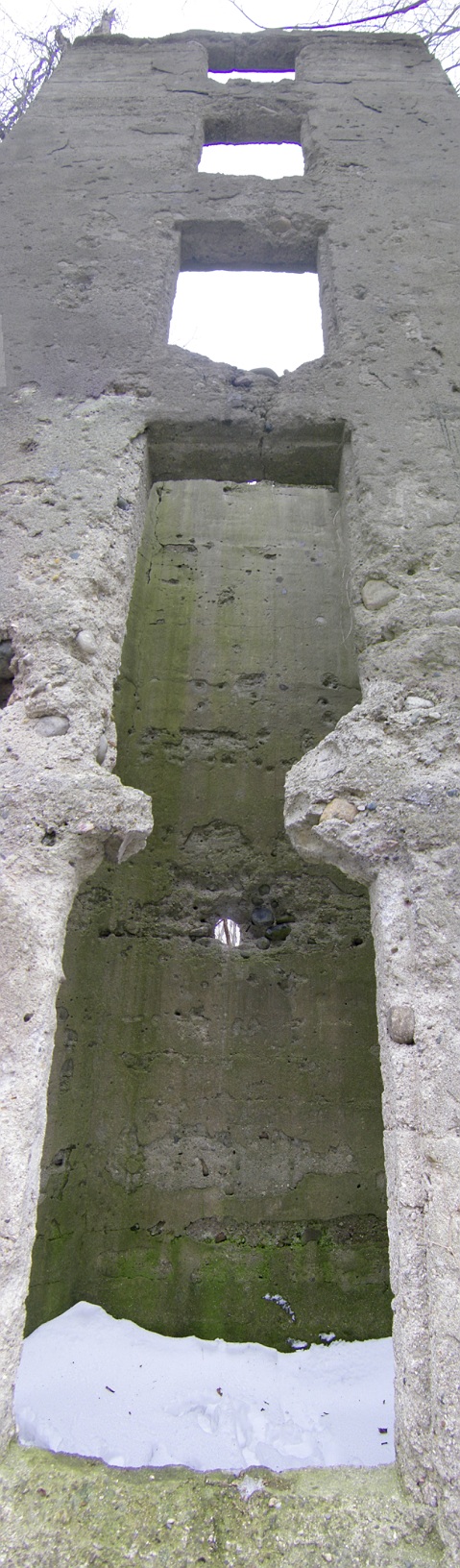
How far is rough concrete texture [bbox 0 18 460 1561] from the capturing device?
222cm

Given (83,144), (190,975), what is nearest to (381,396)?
(83,144)

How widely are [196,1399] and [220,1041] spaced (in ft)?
5.43

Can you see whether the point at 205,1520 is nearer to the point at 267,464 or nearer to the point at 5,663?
the point at 5,663

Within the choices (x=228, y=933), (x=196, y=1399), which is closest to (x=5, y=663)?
(x=228, y=933)

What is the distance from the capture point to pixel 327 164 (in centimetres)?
419

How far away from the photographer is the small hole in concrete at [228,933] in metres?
5.18

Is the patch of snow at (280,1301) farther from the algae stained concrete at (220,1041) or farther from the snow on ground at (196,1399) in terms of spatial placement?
the snow on ground at (196,1399)

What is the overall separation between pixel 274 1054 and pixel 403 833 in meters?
2.77

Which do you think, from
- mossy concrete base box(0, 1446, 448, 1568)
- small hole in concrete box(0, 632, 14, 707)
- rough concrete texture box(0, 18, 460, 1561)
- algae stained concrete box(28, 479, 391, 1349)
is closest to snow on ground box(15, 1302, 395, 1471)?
algae stained concrete box(28, 479, 391, 1349)

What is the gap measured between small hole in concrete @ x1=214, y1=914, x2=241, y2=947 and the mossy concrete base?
317 cm

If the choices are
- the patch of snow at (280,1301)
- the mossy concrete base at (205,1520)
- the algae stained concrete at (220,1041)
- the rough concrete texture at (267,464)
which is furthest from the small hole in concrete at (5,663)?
the patch of snow at (280,1301)

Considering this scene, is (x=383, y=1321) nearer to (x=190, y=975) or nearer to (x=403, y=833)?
(x=190, y=975)

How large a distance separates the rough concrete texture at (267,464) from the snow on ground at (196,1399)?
1808 mm

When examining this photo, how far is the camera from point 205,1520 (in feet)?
6.36
